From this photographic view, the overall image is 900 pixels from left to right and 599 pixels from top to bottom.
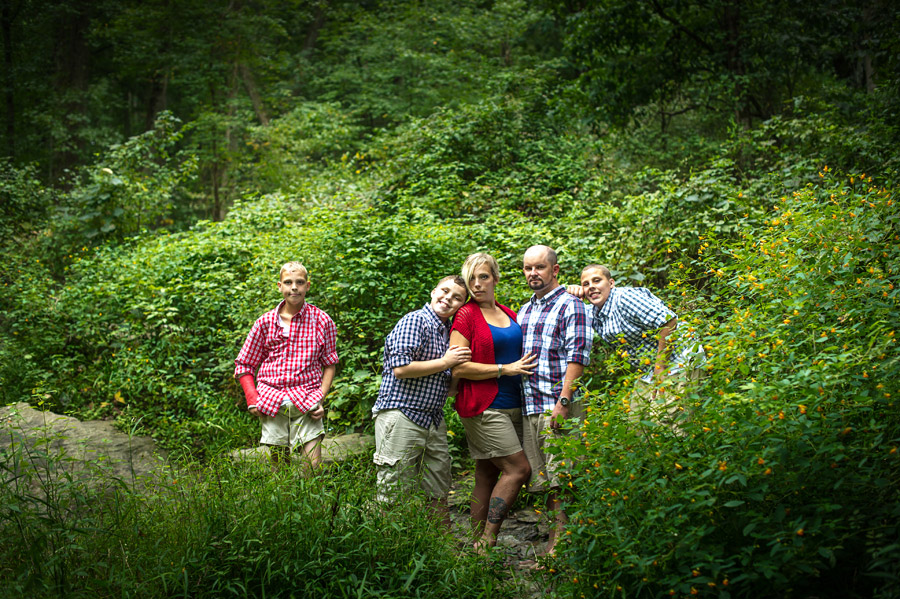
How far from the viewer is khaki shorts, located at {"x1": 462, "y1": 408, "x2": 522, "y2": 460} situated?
3930mm

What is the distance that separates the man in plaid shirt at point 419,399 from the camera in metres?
3.89

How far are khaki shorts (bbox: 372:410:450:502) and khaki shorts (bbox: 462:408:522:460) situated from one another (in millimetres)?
248

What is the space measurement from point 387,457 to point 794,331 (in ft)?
7.59

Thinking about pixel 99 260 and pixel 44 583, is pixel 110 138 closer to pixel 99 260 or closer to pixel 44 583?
pixel 99 260

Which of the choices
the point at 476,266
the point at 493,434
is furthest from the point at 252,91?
the point at 493,434

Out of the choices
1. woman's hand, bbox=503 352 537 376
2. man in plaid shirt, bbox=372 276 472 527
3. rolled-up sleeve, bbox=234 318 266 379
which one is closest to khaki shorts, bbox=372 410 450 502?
man in plaid shirt, bbox=372 276 472 527

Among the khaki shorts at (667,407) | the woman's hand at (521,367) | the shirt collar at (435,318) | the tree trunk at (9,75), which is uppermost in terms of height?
the tree trunk at (9,75)

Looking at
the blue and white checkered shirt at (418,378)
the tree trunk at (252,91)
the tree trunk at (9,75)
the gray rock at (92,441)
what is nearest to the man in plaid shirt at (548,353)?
the blue and white checkered shirt at (418,378)

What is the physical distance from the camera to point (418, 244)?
6.23 meters

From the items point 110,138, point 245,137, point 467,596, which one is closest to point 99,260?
point 467,596

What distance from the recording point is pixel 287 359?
4590 millimetres

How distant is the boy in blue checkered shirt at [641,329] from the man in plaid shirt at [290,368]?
72.8 inches

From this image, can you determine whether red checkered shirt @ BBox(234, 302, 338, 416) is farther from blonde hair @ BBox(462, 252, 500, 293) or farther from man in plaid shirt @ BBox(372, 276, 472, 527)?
blonde hair @ BBox(462, 252, 500, 293)

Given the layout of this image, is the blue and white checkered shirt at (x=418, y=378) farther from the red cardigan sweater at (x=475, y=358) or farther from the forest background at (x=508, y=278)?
the forest background at (x=508, y=278)
